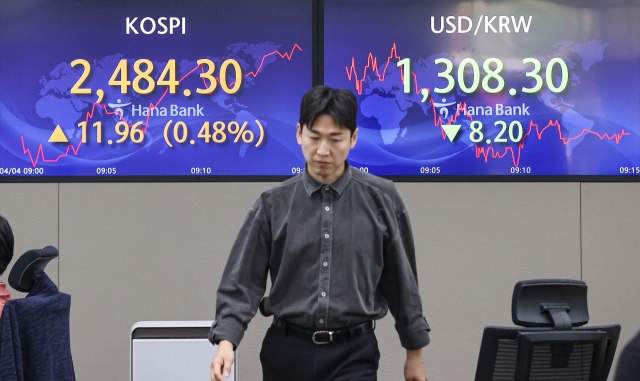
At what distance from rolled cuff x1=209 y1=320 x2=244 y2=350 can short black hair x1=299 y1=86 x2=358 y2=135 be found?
607 millimetres

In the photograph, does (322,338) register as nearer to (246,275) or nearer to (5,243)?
(246,275)

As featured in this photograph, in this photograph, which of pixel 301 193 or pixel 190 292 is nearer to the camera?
pixel 301 193

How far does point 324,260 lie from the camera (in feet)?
7.64

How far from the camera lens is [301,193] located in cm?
240

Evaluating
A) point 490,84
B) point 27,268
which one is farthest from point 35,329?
point 490,84

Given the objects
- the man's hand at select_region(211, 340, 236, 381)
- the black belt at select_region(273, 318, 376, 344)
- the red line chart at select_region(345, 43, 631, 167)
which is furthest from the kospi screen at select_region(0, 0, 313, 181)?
the man's hand at select_region(211, 340, 236, 381)

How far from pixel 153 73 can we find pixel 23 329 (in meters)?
1.86

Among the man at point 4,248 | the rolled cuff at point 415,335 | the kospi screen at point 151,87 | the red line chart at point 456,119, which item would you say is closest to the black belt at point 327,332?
the rolled cuff at point 415,335

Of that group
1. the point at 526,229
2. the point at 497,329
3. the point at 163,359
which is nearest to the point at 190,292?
the point at 163,359

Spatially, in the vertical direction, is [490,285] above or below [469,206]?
below

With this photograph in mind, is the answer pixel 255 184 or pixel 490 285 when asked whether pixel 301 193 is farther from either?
pixel 490 285

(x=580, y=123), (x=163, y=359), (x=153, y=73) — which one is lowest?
(x=163, y=359)

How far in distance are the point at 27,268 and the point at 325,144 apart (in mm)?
1065

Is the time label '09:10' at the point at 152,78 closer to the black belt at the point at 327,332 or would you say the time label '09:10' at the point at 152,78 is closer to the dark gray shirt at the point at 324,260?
the dark gray shirt at the point at 324,260
